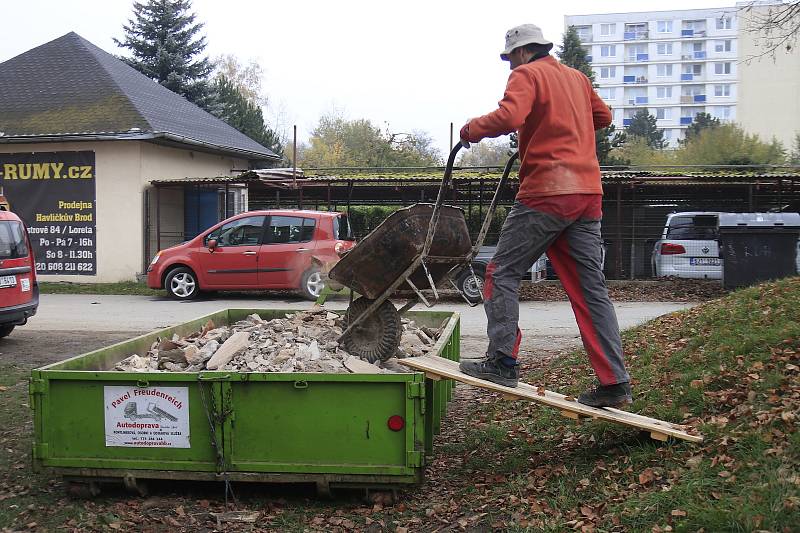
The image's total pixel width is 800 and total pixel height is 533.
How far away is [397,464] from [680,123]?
359 feet

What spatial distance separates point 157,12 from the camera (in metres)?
39.4

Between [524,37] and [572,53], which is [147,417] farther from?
[572,53]

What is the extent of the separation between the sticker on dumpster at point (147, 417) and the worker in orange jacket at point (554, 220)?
168 cm

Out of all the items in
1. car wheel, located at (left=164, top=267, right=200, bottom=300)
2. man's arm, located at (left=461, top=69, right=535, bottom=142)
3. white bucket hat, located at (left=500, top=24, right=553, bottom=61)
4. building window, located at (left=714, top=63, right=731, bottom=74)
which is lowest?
car wheel, located at (left=164, top=267, right=200, bottom=300)

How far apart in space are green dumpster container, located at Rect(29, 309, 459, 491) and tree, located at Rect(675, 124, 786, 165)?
41525 mm

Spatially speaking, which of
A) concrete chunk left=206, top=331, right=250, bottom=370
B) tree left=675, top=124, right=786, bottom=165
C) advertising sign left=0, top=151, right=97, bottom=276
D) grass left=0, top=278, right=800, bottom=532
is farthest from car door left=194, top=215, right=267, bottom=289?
tree left=675, top=124, right=786, bottom=165

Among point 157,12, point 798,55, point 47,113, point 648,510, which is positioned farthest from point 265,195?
point 798,55

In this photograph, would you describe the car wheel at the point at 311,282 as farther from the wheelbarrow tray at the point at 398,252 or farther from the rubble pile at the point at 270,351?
the wheelbarrow tray at the point at 398,252

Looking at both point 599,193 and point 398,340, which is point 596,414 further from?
point 398,340

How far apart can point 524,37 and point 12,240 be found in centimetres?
876

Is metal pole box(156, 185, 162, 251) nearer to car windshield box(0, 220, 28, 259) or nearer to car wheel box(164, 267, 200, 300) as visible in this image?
car wheel box(164, 267, 200, 300)

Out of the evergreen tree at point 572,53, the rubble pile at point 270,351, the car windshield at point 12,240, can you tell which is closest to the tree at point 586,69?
the evergreen tree at point 572,53

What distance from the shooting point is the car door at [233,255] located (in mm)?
17047

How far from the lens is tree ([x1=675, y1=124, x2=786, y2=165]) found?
A: 43.9m
